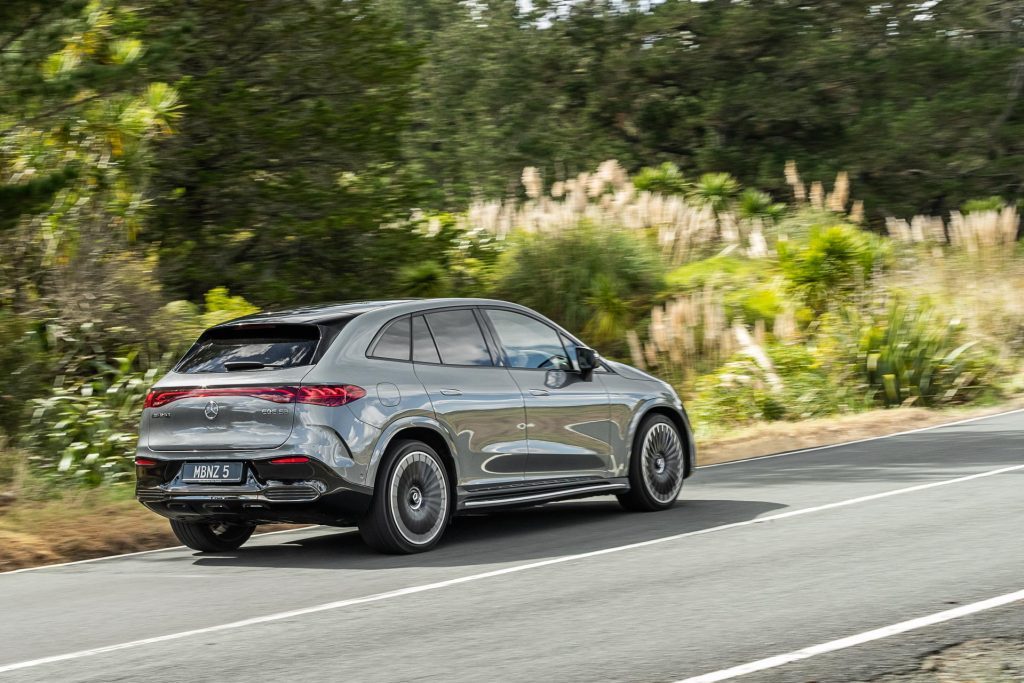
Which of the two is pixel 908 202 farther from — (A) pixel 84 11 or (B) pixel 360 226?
(A) pixel 84 11

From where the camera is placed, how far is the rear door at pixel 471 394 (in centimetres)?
990

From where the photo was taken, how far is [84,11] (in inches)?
560

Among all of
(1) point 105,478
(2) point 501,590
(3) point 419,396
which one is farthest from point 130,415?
(2) point 501,590

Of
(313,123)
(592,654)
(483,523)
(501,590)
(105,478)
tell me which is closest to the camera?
(592,654)

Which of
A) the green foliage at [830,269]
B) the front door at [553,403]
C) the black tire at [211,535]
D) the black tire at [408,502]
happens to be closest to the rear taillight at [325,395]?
the black tire at [408,502]

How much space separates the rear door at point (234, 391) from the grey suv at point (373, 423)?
0.04 ft

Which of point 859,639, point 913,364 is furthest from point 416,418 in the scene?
point 913,364

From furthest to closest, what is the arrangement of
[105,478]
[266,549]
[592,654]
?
[105,478] < [266,549] < [592,654]

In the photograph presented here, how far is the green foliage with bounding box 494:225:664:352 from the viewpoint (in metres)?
23.0

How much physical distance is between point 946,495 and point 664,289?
40.8 feet

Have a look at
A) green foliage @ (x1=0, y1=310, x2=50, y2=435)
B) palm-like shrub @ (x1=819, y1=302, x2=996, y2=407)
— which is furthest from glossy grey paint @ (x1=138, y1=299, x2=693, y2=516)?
palm-like shrub @ (x1=819, y1=302, x2=996, y2=407)

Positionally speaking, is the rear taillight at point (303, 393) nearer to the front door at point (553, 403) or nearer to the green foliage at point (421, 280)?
the front door at point (553, 403)

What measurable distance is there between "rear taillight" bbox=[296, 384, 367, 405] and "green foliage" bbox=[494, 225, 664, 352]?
13.8 m

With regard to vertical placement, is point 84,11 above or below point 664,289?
above
